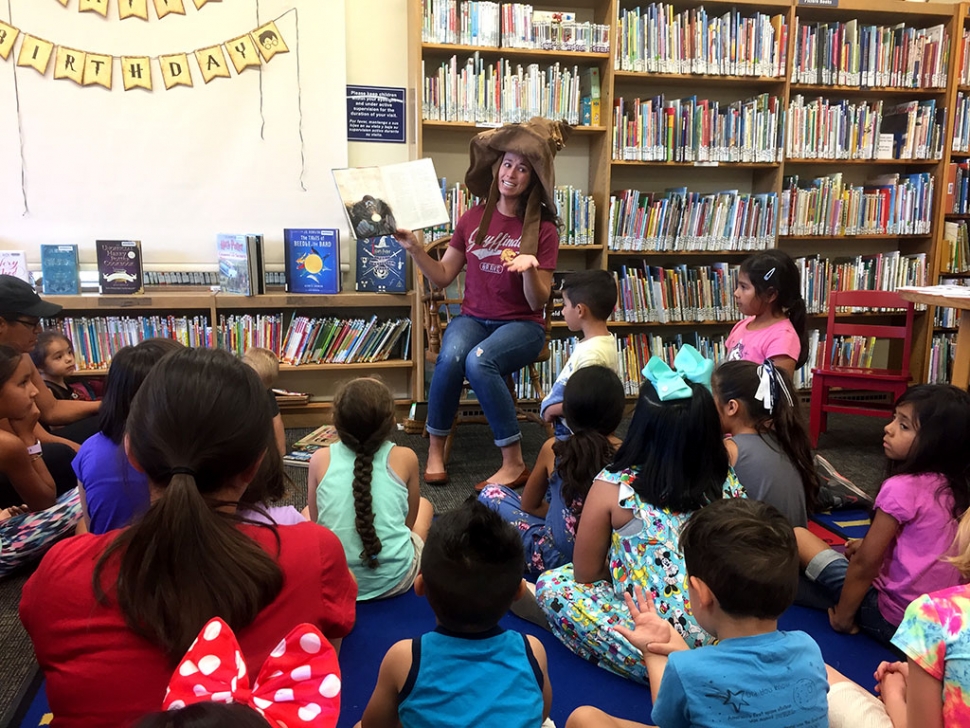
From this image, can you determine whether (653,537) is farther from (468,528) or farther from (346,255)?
(346,255)

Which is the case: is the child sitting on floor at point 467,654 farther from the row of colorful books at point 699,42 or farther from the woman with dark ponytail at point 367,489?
the row of colorful books at point 699,42

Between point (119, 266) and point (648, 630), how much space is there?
119 inches

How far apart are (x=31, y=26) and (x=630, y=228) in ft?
9.85

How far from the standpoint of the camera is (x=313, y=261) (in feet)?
11.9

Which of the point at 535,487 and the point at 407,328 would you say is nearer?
the point at 535,487

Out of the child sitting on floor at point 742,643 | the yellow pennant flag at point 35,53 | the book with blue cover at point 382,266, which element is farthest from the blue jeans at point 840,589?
the yellow pennant flag at point 35,53

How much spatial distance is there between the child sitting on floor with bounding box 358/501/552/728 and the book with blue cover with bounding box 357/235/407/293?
2.66 metres

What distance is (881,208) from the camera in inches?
163

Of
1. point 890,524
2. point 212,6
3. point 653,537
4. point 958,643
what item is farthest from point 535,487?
point 212,6

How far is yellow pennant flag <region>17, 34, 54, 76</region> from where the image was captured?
3.34 metres

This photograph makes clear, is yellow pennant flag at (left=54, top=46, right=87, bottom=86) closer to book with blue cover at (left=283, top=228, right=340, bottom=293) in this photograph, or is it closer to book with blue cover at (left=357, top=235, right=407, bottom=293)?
book with blue cover at (left=283, top=228, right=340, bottom=293)

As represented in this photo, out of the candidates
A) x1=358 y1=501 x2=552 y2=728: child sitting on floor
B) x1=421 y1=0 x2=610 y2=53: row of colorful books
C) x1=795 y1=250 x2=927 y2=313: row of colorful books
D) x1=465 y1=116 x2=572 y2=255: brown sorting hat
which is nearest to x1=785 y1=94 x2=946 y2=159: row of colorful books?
x1=795 y1=250 x2=927 y2=313: row of colorful books

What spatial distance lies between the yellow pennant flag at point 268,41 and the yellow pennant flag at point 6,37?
104 centimetres

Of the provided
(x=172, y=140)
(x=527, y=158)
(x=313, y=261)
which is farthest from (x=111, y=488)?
(x=172, y=140)
